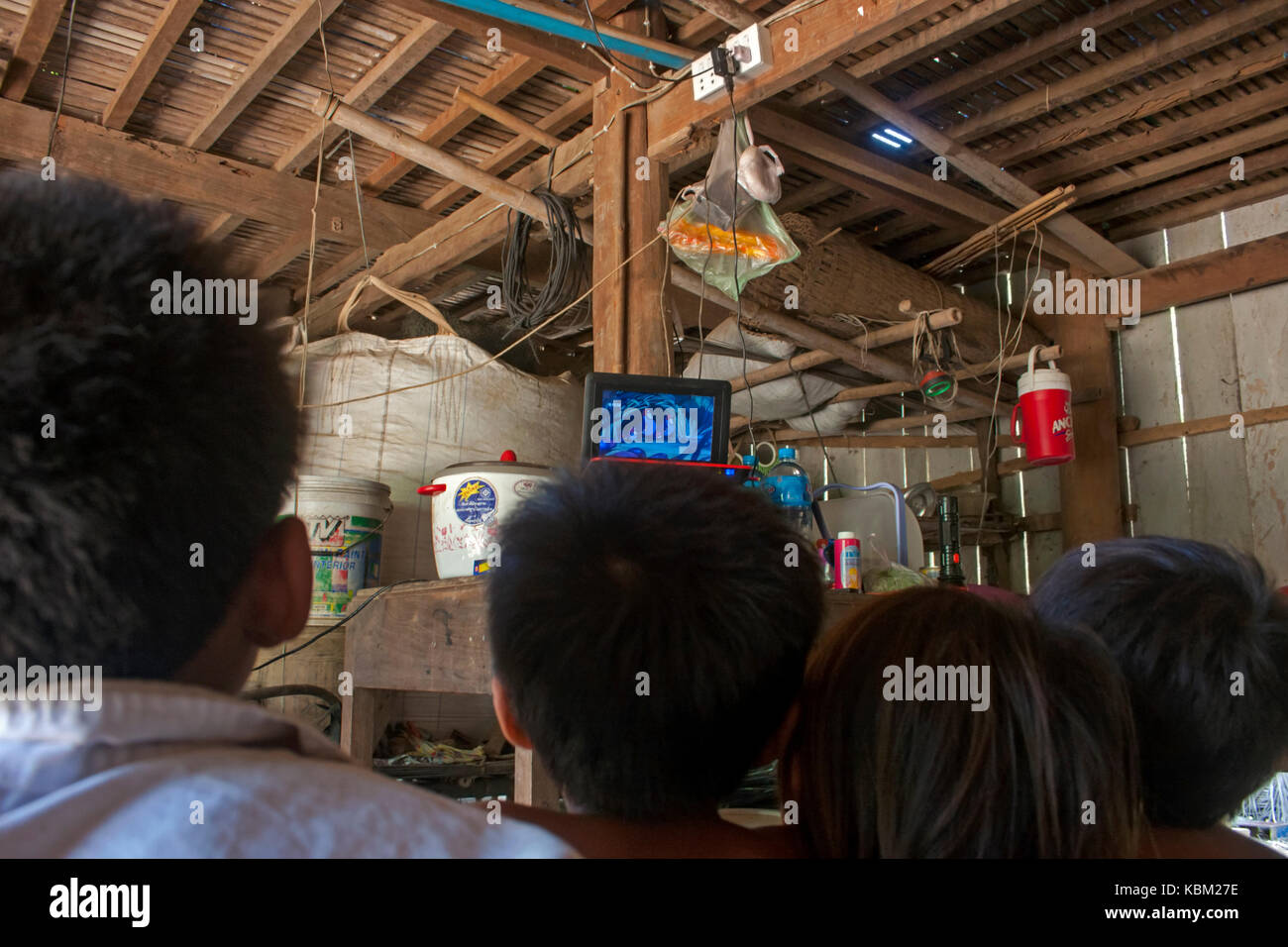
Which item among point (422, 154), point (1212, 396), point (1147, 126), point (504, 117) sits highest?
point (1147, 126)

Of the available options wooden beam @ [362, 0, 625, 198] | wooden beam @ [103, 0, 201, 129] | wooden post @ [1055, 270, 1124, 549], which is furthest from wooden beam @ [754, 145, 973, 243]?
wooden beam @ [103, 0, 201, 129]

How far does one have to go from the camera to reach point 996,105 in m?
3.42

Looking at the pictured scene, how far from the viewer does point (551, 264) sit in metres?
3.44

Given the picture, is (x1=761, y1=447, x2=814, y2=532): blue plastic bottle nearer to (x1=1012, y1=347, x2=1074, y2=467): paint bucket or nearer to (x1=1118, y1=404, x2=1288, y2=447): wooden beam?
(x1=1012, y1=347, x2=1074, y2=467): paint bucket

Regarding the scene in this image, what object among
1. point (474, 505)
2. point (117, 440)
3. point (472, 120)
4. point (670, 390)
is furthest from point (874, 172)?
point (117, 440)

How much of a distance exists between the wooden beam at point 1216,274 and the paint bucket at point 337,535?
3868 mm

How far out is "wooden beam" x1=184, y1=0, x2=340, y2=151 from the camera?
9.55 ft

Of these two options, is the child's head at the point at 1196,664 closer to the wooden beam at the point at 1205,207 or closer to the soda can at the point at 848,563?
the soda can at the point at 848,563

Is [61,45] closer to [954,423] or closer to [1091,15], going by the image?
[1091,15]

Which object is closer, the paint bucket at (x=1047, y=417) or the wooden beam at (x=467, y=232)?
the wooden beam at (x=467, y=232)

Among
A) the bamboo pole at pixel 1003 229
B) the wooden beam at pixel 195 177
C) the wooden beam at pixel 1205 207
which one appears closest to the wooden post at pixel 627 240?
the wooden beam at pixel 195 177

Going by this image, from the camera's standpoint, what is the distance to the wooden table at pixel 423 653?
1.84 meters

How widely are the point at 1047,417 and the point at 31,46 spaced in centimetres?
392

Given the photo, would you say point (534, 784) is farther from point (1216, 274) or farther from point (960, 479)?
point (960, 479)
